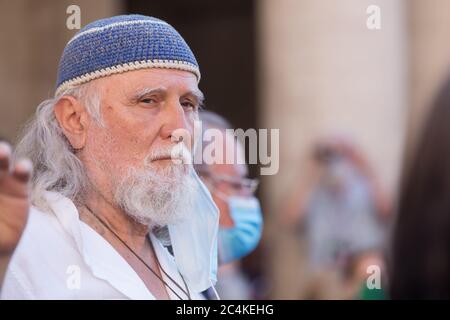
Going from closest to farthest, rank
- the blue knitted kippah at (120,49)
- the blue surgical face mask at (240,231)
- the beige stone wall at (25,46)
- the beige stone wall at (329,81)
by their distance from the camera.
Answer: the blue knitted kippah at (120,49), the blue surgical face mask at (240,231), the beige stone wall at (25,46), the beige stone wall at (329,81)

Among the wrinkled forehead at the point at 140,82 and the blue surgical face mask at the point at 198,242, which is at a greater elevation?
the wrinkled forehead at the point at 140,82

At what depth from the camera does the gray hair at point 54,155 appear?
87.4 inches

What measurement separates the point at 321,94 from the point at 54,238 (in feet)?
13.2

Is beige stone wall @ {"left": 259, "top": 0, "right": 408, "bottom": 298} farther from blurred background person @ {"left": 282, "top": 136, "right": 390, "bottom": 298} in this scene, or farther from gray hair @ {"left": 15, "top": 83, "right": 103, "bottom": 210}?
gray hair @ {"left": 15, "top": 83, "right": 103, "bottom": 210}

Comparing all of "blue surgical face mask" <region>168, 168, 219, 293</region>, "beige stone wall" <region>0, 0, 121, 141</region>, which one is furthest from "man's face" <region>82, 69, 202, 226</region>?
"beige stone wall" <region>0, 0, 121, 141</region>

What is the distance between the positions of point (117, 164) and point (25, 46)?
11.8 ft

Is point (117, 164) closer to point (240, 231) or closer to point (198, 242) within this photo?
point (198, 242)

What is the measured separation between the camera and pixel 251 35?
27.4 feet

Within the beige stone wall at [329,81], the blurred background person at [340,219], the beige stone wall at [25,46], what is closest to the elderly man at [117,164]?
the blurred background person at [340,219]

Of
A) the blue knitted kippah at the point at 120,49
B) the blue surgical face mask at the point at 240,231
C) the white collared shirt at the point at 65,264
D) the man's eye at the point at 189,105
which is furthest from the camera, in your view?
the blue surgical face mask at the point at 240,231

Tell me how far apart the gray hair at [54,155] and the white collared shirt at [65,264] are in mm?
35

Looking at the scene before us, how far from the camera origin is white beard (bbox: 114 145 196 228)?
2.25 meters

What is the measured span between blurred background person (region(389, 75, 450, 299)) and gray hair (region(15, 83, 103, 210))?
861mm

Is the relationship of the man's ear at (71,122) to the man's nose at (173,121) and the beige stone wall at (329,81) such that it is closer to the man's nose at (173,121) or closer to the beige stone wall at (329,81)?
the man's nose at (173,121)
